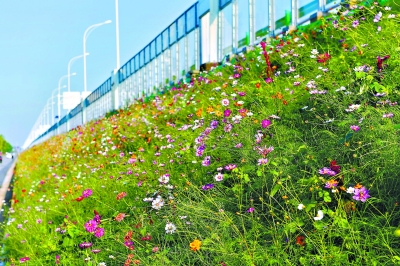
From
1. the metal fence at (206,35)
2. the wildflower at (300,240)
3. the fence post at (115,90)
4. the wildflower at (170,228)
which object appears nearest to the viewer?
the wildflower at (300,240)

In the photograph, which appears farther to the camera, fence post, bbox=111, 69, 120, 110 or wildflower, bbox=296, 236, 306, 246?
fence post, bbox=111, 69, 120, 110

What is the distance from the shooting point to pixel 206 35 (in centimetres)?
1844

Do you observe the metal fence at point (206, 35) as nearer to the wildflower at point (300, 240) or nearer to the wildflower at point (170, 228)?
the wildflower at point (170, 228)

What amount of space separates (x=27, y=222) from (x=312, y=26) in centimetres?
497

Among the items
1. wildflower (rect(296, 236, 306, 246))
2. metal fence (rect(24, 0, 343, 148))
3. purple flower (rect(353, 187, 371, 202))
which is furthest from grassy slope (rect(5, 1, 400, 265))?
metal fence (rect(24, 0, 343, 148))

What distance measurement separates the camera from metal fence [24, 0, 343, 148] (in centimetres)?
1223

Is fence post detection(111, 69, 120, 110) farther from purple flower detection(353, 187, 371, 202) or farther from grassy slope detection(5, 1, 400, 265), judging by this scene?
purple flower detection(353, 187, 371, 202)

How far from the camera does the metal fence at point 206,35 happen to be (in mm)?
12227

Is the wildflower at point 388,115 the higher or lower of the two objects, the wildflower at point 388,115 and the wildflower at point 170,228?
the higher

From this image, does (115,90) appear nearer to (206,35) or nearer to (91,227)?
(206,35)


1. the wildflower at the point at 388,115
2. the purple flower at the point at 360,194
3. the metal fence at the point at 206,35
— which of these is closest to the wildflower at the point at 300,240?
the purple flower at the point at 360,194

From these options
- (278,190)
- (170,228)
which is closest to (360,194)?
(278,190)

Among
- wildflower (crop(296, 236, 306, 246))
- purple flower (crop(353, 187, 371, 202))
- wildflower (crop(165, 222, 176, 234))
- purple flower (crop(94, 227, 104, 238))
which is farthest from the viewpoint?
purple flower (crop(94, 227, 104, 238))

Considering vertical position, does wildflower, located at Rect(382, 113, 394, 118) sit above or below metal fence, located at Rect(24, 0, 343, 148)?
below
